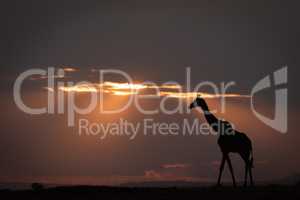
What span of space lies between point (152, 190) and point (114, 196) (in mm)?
2300

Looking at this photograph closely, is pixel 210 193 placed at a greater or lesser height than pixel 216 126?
lesser

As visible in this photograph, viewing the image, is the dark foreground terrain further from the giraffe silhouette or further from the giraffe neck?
the giraffe neck

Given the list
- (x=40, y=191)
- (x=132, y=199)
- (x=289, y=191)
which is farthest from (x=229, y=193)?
(x=40, y=191)

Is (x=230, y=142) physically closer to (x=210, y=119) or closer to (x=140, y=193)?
(x=210, y=119)

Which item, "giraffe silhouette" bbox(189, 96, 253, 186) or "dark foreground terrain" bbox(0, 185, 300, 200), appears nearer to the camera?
"dark foreground terrain" bbox(0, 185, 300, 200)

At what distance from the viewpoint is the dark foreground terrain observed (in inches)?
893

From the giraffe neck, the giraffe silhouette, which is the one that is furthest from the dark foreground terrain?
the giraffe neck

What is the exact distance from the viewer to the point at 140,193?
77.3 feet

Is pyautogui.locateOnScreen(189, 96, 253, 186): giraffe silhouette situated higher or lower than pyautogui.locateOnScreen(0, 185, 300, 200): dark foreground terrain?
higher

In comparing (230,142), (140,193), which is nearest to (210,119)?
(230,142)

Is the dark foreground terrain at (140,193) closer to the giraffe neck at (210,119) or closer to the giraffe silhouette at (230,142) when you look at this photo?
the giraffe silhouette at (230,142)

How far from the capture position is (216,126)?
31.2 metres

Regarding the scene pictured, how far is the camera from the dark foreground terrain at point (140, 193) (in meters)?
22.7

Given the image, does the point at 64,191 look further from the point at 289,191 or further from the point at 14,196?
the point at 289,191
